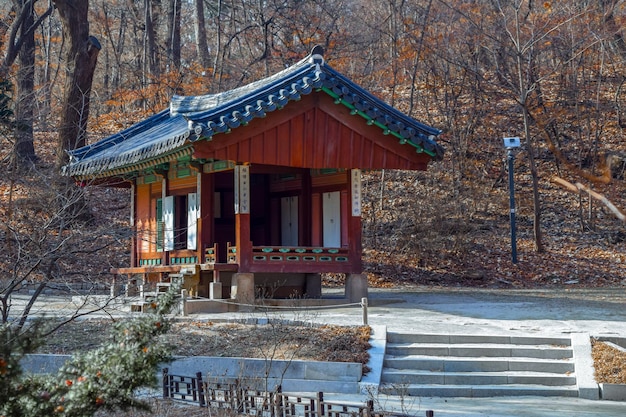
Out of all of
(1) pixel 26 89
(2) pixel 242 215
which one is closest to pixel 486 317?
(2) pixel 242 215

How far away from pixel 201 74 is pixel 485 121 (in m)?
12.3

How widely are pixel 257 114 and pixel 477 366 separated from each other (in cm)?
706

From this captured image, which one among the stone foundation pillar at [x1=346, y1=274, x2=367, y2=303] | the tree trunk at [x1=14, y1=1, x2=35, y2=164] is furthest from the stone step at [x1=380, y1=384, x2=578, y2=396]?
the tree trunk at [x1=14, y1=1, x2=35, y2=164]

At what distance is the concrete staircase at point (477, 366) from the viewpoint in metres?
11.3

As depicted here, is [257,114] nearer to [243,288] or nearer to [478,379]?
[243,288]

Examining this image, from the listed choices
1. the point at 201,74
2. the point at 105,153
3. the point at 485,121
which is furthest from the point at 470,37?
the point at 105,153

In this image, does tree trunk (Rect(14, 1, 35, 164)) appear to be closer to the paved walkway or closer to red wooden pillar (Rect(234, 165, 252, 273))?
red wooden pillar (Rect(234, 165, 252, 273))

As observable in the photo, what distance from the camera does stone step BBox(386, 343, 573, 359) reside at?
12555mm

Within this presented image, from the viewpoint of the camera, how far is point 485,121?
32875 mm

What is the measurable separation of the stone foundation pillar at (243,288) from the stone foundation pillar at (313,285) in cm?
206

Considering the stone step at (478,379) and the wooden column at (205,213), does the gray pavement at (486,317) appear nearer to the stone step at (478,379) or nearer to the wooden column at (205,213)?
the stone step at (478,379)

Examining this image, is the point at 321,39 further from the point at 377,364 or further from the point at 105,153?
the point at 377,364

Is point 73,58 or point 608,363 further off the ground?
point 73,58

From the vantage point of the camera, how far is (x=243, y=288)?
17.1 meters
